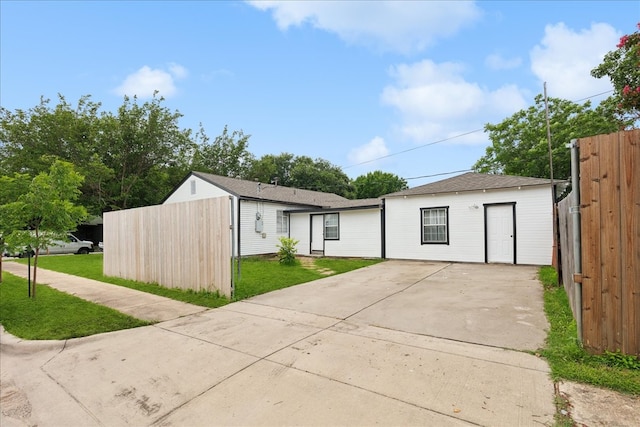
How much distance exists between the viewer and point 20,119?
67.2 ft

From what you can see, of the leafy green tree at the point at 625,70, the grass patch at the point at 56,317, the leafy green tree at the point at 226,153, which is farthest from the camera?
the leafy green tree at the point at 226,153

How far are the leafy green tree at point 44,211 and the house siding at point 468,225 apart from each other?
11.0 m

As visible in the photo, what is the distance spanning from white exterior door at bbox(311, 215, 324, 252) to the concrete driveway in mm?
10198

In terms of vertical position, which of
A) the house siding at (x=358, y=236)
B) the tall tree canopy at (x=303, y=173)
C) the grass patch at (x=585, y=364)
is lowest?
the grass patch at (x=585, y=364)

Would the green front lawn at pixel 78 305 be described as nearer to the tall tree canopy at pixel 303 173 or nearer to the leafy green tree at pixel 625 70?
the leafy green tree at pixel 625 70

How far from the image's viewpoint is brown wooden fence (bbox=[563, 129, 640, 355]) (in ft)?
9.76

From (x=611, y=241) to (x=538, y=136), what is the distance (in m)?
24.6

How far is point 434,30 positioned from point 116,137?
20828 millimetres

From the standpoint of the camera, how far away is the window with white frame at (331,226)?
611 inches

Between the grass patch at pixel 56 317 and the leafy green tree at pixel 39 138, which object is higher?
the leafy green tree at pixel 39 138

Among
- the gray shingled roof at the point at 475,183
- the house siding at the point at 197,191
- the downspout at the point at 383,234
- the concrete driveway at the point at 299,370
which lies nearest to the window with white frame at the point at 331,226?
the downspout at the point at 383,234

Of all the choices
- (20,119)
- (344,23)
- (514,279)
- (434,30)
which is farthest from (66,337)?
(20,119)

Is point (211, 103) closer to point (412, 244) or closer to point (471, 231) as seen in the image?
point (412, 244)

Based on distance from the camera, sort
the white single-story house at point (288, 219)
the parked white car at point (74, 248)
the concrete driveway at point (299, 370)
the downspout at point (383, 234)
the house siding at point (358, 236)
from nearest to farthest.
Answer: the concrete driveway at point (299, 370), the downspout at point (383, 234), the house siding at point (358, 236), the white single-story house at point (288, 219), the parked white car at point (74, 248)
